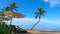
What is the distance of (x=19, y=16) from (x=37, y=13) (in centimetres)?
3065

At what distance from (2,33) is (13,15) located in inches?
297

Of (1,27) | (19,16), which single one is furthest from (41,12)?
(1,27)

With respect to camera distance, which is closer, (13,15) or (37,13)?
(13,15)

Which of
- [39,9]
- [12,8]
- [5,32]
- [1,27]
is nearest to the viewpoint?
[5,32]

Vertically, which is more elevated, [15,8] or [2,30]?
[15,8]

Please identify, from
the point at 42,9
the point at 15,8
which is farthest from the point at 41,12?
the point at 15,8

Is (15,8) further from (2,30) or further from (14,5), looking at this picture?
(2,30)

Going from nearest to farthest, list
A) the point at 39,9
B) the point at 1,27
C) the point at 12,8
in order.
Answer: the point at 1,27 → the point at 12,8 → the point at 39,9

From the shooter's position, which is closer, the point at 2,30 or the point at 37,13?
the point at 2,30

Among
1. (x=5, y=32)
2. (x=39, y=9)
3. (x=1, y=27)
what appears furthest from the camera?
(x=39, y=9)

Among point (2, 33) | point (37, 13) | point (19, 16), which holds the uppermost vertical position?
point (37, 13)

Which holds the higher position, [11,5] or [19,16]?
[11,5]

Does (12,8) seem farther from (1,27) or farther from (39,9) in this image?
(1,27)

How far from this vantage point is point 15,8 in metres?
39.2
